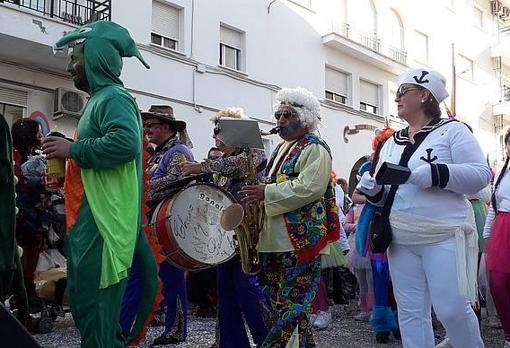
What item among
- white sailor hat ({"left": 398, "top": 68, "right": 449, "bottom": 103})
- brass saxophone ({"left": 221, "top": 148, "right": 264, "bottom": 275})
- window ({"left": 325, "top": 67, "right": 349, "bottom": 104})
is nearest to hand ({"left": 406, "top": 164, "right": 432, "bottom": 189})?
white sailor hat ({"left": 398, "top": 68, "right": 449, "bottom": 103})

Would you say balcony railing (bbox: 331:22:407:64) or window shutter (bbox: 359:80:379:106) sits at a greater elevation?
balcony railing (bbox: 331:22:407:64)

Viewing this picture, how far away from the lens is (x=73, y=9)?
12.8m

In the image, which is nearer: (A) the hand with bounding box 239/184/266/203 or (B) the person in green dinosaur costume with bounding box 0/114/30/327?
(B) the person in green dinosaur costume with bounding box 0/114/30/327

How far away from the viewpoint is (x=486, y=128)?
2814cm

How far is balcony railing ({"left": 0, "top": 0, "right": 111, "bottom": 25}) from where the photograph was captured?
12141 millimetres

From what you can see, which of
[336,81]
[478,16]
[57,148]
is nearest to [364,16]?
[336,81]

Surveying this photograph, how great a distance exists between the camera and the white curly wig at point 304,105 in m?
4.00

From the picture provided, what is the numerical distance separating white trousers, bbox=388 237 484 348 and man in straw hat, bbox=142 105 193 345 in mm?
2112

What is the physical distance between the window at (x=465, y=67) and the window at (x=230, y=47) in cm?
1321

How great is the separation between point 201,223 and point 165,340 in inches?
42.2

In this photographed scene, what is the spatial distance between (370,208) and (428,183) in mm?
1038

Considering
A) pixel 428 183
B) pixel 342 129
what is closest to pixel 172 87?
pixel 342 129

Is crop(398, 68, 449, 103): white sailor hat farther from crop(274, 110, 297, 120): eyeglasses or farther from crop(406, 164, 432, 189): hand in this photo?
crop(274, 110, 297, 120): eyeglasses

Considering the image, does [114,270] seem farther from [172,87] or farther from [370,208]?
[172,87]
